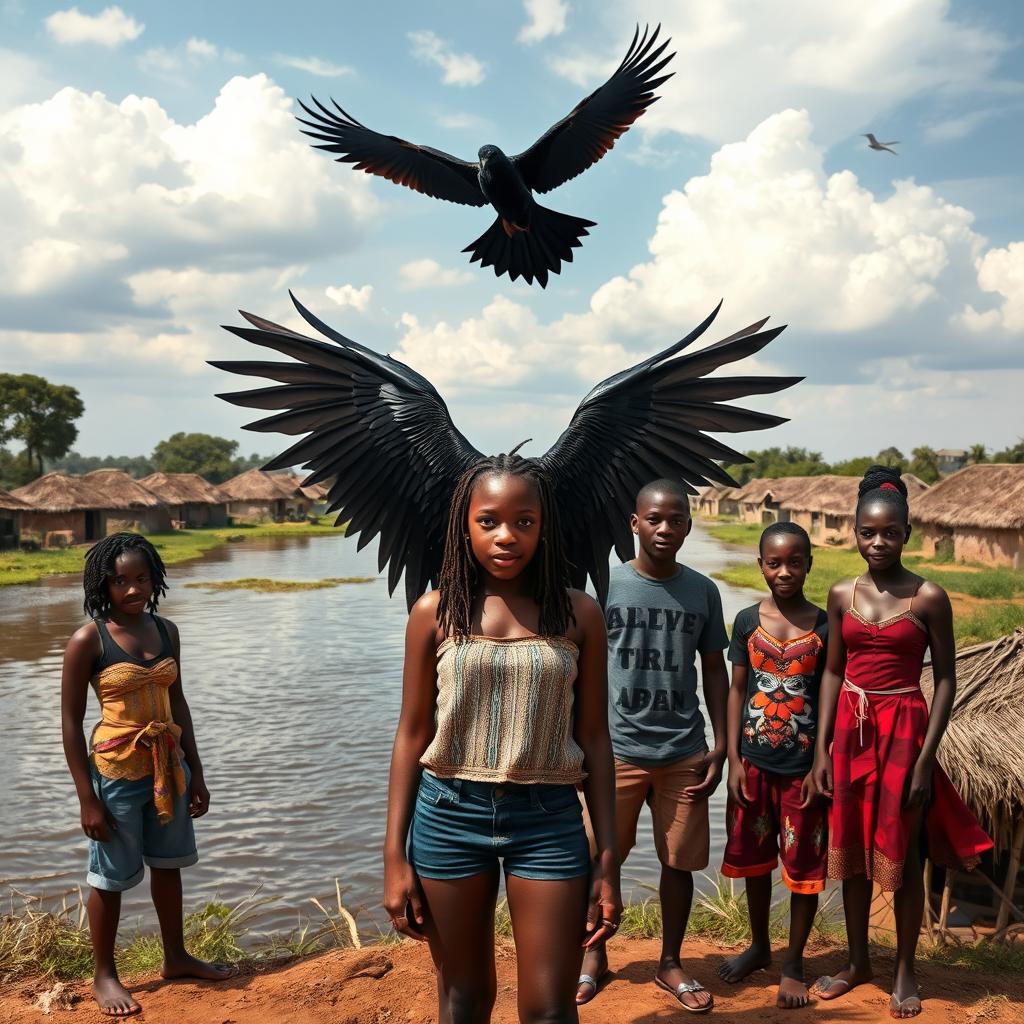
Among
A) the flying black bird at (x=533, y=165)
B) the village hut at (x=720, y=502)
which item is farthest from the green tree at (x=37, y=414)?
the flying black bird at (x=533, y=165)

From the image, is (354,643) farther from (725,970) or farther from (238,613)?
(725,970)

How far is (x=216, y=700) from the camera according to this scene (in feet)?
37.5

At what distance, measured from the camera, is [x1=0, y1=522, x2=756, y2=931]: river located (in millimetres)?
6359

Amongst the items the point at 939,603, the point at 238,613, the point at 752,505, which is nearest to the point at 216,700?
the point at 238,613

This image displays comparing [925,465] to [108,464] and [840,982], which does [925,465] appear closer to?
[840,982]

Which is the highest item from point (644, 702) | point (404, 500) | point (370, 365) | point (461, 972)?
point (370, 365)

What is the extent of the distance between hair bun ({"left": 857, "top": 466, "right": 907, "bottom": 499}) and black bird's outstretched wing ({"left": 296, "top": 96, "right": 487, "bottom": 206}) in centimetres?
181

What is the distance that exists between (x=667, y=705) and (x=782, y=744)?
17.2 inches

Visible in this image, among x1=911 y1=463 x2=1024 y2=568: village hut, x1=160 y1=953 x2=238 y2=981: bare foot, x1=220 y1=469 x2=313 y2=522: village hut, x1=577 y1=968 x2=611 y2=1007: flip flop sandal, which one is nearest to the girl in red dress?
x1=577 y1=968 x2=611 y2=1007: flip flop sandal

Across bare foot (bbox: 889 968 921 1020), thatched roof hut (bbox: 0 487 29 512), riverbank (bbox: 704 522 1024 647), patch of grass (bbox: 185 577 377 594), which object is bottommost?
patch of grass (bbox: 185 577 377 594)

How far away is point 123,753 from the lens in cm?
346

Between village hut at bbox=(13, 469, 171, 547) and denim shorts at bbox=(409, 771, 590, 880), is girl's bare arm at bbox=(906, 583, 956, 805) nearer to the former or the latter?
denim shorts at bbox=(409, 771, 590, 880)

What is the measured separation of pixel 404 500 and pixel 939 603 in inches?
Answer: 72.7

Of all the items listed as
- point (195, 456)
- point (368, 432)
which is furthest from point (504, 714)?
point (195, 456)
